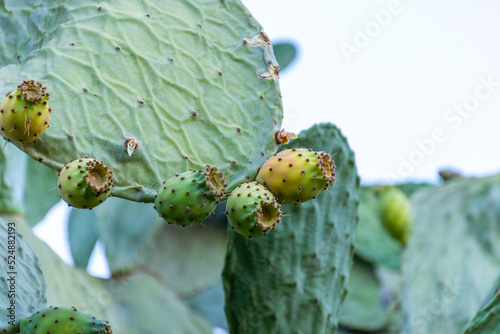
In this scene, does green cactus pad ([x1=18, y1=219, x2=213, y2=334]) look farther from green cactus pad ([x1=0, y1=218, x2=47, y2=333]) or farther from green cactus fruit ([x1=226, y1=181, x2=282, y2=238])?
green cactus fruit ([x1=226, y1=181, x2=282, y2=238])

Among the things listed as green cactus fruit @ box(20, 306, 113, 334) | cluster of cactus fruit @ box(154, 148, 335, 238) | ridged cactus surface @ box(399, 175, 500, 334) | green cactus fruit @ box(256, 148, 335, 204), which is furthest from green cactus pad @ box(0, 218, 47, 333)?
ridged cactus surface @ box(399, 175, 500, 334)

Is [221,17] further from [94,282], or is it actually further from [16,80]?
[94,282]

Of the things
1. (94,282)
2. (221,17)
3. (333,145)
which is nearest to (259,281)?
(333,145)

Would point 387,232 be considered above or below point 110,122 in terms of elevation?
below

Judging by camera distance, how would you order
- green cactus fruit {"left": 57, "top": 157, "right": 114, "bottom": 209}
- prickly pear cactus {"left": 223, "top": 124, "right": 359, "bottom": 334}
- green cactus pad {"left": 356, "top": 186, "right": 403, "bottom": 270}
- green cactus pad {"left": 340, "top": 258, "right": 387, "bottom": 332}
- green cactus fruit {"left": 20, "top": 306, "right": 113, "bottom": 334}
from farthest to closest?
green cactus pad {"left": 356, "top": 186, "right": 403, "bottom": 270} < green cactus pad {"left": 340, "top": 258, "right": 387, "bottom": 332} < prickly pear cactus {"left": 223, "top": 124, "right": 359, "bottom": 334} < green cactus fruit {"left": 20, "top": 306, "right": 113, "bottom": 334} < green cactus fruit {"left": 57, "top": 157, "right": 114, "bottom": 209}

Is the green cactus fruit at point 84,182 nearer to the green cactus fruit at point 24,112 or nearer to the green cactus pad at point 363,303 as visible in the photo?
the green cactus fruit at point 24,112

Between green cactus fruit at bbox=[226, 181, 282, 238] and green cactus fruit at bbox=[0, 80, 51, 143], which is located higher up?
green cactus fruit at bbox=[226, 181, 282, 238]

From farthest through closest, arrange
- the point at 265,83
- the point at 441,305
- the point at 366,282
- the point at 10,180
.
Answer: the point at 366,282 → the point at 441,305 → the point at 10,180 → the point at 265,83
